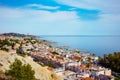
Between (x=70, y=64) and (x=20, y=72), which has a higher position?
(x=20, y=72)

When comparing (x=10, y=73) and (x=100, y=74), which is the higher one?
(x=10, y=73)

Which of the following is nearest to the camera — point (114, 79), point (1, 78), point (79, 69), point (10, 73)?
point (1, 78)

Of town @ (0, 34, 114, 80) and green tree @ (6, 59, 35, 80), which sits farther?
town @ (0, 34, 114, 80)

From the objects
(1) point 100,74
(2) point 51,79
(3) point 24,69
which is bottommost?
(1) point 100,74

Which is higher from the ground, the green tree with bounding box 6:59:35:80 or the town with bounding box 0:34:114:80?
the green tree with bounding box 6:59:35:80

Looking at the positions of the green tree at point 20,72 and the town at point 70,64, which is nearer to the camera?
the green tree at point 20,72

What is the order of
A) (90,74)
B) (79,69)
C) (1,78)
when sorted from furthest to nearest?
(79,69)
(90,74)
(1,78)

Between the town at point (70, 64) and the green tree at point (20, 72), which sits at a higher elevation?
the green tree at point (20, 72)

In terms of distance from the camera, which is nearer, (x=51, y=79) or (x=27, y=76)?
(x=27, y=76)

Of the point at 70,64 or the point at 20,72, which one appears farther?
the point at 70,64

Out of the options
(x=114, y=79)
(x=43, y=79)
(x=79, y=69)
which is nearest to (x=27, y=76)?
(x=43, y=79)

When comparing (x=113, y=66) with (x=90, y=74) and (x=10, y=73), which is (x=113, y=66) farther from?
(x=10, y=73)
